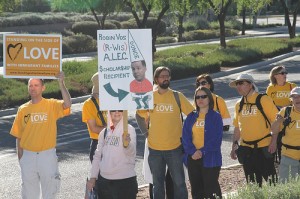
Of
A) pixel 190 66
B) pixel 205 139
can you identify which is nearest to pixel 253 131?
pixel 205 139

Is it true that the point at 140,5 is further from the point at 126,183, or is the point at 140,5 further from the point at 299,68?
the point at 126,183

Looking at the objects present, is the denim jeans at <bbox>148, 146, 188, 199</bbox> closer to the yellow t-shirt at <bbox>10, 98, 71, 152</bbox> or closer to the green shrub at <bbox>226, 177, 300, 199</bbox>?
the yellow t-shirt at <bbox>10, 98, 71, 152</bbox>

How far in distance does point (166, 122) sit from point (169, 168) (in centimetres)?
55

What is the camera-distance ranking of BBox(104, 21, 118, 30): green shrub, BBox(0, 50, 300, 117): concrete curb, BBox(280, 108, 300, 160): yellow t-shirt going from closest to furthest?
1. BBox(280, 108, 300, 160): yellow t-shirt
2. BBox(0, 50, 300, 117): concrete curb
3. BBox(104, 21, 118, 30): green shrub

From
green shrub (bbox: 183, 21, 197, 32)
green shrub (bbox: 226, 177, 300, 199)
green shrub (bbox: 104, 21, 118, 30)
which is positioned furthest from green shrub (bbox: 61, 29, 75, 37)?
green shrub (bbox: 226, 177, 300, 199)

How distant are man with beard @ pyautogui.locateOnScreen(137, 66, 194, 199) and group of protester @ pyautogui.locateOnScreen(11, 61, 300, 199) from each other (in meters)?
0.01

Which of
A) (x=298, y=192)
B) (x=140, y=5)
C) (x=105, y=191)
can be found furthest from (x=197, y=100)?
(x=140, y=5)

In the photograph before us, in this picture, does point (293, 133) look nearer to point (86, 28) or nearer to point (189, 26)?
point (86, 28)

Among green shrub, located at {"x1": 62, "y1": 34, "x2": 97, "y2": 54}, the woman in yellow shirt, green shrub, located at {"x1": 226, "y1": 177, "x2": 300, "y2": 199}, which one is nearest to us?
green shrub, located at {"x1": 226, "y1": 177, "x2": 300, "y2": 199}

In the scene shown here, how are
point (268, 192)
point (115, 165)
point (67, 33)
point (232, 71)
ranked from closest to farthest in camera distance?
point (268, 192) < point (115, 165) < point (232, 71) < point (67, 33)

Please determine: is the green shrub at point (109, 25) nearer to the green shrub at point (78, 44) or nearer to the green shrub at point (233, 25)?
the green shrub at point (78, 44)

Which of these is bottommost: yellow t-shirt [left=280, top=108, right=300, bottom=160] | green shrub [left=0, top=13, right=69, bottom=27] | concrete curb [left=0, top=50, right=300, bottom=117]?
concrete curb [left=0, top=50, right=300, bottom=117]

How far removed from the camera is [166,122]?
29.7 ft

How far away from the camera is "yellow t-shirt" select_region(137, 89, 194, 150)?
356 inches
